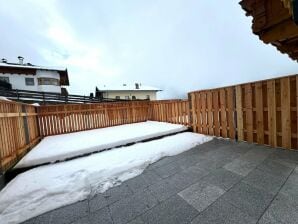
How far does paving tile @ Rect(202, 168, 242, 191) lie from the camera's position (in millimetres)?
2074

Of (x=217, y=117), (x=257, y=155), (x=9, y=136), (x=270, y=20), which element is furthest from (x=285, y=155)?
(x=9, y=136)

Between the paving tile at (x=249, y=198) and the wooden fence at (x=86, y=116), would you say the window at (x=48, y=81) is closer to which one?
the wooden fence at (x=86, y=116)

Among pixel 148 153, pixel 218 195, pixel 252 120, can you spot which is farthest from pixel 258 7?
pixel 148 153

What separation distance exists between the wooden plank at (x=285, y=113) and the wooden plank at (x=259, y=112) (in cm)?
41

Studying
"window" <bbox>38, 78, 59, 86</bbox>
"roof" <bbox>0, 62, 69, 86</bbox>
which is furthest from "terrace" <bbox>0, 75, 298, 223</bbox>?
"roof" <bbox>0, 62, 69, 86</bbox>

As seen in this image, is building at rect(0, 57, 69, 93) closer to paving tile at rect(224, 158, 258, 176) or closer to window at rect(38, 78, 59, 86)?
window at rect(38, 78, 59, 86)

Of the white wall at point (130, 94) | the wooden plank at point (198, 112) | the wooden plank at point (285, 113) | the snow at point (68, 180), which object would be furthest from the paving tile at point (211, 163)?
the white wall at point (130, 94)

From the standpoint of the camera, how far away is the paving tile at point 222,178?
81.6 inches

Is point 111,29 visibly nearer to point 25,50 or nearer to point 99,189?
point 99,189

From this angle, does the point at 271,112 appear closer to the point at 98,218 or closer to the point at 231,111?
the point at 231,111

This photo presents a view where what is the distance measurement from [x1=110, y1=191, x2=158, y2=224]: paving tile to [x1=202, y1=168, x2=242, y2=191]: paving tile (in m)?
0.97

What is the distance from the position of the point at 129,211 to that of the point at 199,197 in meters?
0.90

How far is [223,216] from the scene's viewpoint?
1490mm

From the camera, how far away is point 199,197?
1828 mm
